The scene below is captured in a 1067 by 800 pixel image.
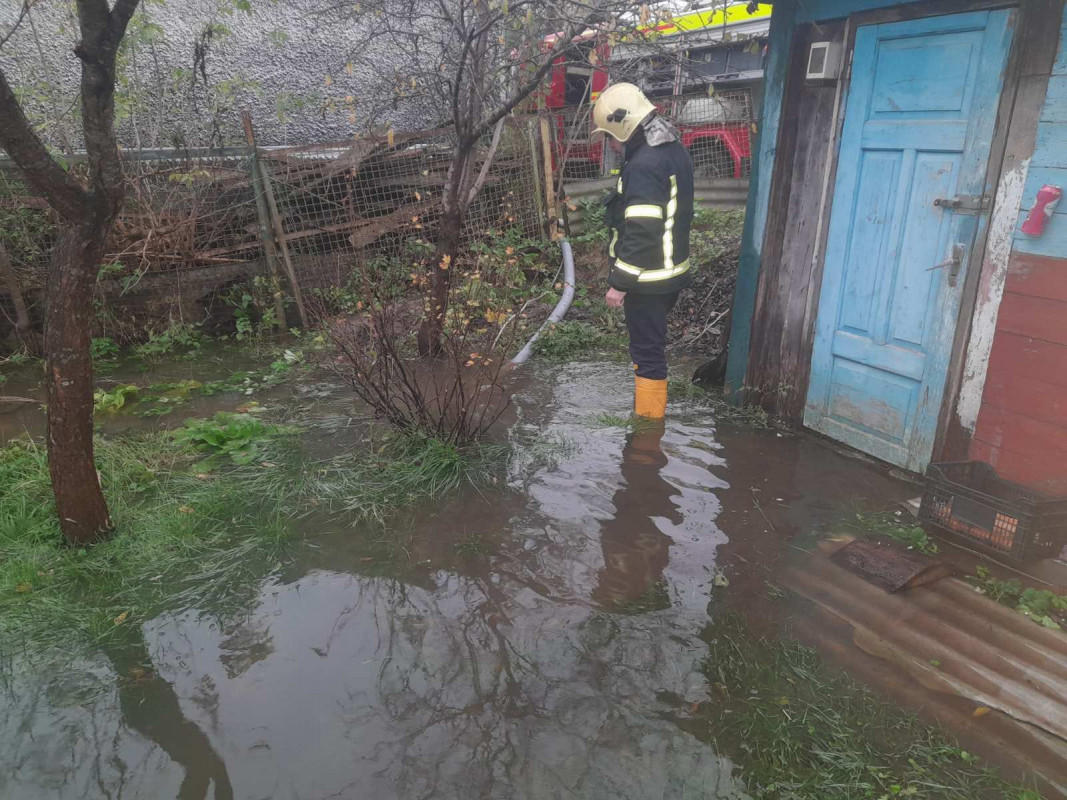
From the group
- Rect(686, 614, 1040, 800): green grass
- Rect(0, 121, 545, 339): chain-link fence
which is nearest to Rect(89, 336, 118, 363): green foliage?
Rect(0, 121, 545, 339): chain-link fence

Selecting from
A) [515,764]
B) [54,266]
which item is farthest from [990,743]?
[54,266]

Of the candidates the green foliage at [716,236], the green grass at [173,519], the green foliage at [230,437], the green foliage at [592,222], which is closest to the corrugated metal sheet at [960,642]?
the green grass at [173,519]

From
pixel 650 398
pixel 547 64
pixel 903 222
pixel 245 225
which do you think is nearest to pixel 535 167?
pixel 245 225

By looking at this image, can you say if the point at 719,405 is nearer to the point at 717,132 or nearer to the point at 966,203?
the point at 966,203

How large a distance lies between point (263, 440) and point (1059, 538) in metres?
4.51

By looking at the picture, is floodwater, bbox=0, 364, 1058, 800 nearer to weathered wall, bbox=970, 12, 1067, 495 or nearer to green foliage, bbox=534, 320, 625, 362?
weathered wall, bbox=970, 12, 1067, 495

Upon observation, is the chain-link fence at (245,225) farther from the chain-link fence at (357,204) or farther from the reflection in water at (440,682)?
the reflection in water at (440,682)

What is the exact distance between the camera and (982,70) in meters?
3.80

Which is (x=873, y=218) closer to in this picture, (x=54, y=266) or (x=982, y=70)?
(x=982, y=70)

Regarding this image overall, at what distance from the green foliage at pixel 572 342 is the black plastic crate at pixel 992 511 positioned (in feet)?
12.0

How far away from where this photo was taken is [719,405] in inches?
222

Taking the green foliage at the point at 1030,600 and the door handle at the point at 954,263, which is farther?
the door handle at the point at 954,263

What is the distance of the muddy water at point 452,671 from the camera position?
7.88 feet

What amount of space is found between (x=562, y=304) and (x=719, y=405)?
2239mm
